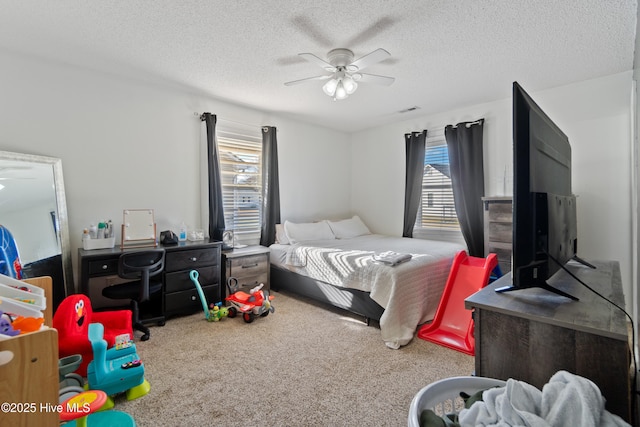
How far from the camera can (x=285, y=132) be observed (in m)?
4.49

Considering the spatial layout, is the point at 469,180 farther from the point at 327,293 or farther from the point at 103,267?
the point at 103,267

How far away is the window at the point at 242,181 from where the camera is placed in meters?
3.89

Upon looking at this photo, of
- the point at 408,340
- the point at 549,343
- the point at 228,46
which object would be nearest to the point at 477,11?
the point at 228,46

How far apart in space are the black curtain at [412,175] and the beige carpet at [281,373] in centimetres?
209

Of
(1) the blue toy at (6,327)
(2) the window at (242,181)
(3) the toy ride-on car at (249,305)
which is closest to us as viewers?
(1) the blue toy at (6,327)

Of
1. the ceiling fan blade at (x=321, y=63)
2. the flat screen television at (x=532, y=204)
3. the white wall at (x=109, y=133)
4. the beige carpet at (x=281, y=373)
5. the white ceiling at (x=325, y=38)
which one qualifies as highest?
the white ceiling at (x=325, y=38)

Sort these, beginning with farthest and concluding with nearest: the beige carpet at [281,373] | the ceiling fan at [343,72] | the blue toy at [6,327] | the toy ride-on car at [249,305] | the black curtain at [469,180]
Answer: the black curtain at [469,180] < the toy ride-on car at [249,305] < the ceiling fan at [343,72] < the beige carpet at [281,373] < the blue toy at [6,327]

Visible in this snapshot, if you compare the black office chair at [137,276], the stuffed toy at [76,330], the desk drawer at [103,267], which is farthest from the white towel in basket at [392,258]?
the desk drawer at [103,267]

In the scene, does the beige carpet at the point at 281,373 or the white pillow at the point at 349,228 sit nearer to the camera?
the beige carpet at the point at 281,373

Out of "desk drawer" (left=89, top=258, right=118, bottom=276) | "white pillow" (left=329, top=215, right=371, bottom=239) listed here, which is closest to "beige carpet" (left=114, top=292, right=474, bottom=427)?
"desk drawer" (left=89, top=258, right=118, bottom=276)

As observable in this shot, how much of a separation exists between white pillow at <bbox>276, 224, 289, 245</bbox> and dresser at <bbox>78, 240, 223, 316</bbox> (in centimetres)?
95

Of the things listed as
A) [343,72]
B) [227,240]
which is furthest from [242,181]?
[343,72]

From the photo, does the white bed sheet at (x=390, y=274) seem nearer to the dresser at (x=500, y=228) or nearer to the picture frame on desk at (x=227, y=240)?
the dresser at (x=500, y=228)

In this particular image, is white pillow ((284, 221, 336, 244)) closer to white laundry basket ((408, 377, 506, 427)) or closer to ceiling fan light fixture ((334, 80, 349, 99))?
ceiling fan light fixture ((334, 80, 349, 99))
